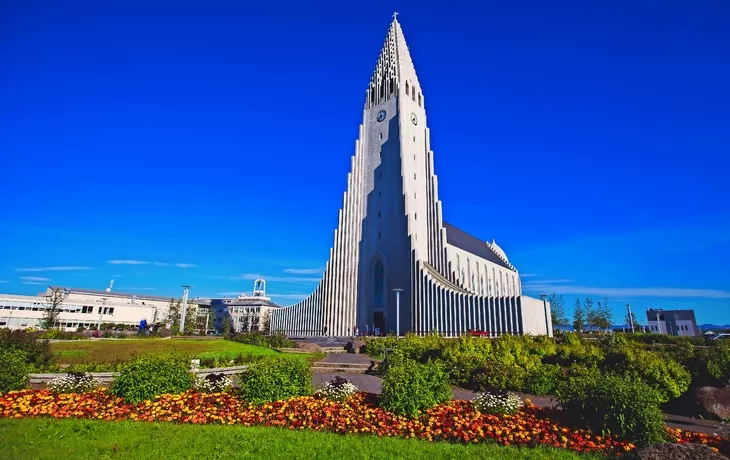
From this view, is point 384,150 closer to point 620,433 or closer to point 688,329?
point 620,433

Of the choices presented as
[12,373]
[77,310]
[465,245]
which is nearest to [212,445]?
[12,373]

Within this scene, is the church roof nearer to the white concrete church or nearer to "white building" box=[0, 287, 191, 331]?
the white concrete church

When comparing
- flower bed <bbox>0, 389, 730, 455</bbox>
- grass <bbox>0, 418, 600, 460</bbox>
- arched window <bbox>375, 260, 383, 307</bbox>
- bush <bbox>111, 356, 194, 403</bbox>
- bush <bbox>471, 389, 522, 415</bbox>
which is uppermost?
arched window <bbox>375, 260, 383, 307</bbox>

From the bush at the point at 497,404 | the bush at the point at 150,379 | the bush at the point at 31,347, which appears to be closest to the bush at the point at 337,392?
the bush at the point at 497,404

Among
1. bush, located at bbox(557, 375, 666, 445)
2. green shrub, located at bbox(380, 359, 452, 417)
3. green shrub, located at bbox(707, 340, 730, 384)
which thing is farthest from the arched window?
bush, located at bbox(557, 375, 666, 445)

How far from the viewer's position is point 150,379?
967cm

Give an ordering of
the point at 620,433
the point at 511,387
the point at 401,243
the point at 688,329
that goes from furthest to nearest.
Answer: the point at 688,329 → the point at 401,243 → the point at 511,387 → the point at 620,433

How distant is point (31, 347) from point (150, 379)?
299 inches

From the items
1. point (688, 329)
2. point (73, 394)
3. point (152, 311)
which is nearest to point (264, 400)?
point (73, 394)

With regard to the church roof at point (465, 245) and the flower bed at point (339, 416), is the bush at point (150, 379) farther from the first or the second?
the church roof at point (465, 245)

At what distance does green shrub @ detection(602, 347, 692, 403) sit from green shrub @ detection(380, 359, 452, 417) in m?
5.43

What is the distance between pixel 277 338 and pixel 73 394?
19572 mm

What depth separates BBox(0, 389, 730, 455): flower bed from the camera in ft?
23.6

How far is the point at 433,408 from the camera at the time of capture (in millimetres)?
8867
